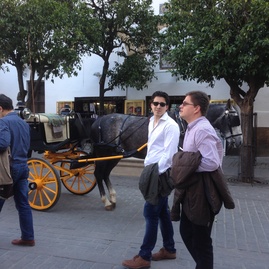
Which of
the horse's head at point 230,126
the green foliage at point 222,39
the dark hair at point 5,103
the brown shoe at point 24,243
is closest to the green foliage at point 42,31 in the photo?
the green foliage at point 222,39

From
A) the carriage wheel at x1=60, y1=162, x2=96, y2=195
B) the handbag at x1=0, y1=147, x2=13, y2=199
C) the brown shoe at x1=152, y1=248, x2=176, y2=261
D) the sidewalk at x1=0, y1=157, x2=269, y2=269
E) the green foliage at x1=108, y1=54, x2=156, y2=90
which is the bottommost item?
the sidewalk at x1=0, y1=157, x2=269, y2=269

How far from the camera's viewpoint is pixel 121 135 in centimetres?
589

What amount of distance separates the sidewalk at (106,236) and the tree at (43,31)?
517 cm

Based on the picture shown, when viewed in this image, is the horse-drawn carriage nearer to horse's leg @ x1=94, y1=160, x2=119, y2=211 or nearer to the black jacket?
horse's leg @ x1=94, y1=160, x2=119, y2=211

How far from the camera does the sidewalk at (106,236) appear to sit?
384 centimetres

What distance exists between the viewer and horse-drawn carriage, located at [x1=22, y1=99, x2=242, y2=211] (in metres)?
5.77

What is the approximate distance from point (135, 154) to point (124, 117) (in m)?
0.74

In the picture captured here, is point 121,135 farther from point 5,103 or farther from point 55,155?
point 5,103

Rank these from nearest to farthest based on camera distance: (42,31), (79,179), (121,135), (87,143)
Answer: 1. (121,135)
2. (87,143)
3. (79,179)
4. (42,31)

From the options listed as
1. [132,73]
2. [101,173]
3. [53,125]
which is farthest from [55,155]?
[132,73]

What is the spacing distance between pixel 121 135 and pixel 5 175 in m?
2.43

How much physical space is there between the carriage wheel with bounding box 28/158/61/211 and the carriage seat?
0.53 m

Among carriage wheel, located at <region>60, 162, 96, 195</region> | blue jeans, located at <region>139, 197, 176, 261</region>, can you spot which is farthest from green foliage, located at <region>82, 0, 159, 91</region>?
blue jeans, located at <region>139, 197, 176, 261</region>

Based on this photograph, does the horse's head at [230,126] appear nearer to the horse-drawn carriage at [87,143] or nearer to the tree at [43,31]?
the horse-drawn carriage at [87,143]
